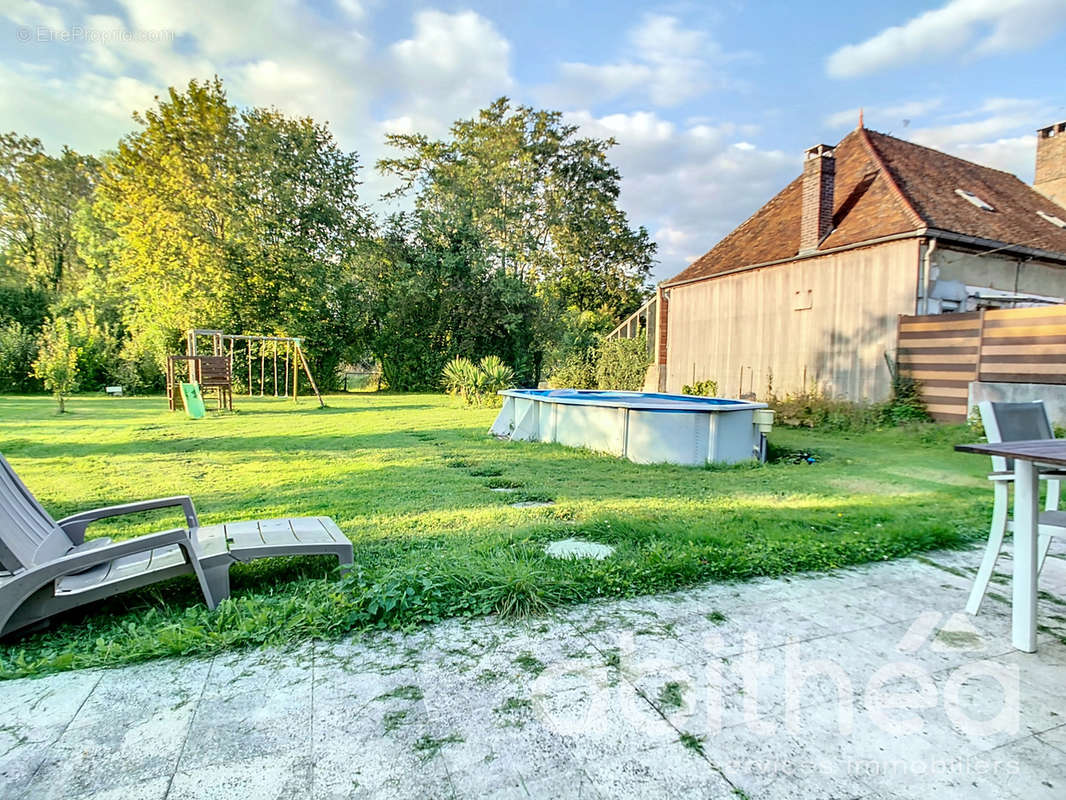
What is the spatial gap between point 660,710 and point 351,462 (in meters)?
5.23

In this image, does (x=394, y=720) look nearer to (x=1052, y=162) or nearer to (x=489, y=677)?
(x=489, y=677)

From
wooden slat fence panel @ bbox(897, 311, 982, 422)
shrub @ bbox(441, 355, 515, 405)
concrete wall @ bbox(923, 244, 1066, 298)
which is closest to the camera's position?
wooden slat fence panel @ bbox(897, 311, 982, 422)

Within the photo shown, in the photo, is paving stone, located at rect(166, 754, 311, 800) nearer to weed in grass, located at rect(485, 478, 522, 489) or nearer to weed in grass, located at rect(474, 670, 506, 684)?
weed in grass, located at rect(474, 670, 506, 684)

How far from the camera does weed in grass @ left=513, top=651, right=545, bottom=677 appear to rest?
198cm

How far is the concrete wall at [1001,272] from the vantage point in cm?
978

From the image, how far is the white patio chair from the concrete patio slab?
0.24 m

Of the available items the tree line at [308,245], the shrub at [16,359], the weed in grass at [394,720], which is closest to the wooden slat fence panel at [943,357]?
the tree line at [308,245]

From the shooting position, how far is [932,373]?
30.6 ft

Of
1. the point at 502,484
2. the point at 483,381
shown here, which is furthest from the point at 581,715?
the point at 483,381

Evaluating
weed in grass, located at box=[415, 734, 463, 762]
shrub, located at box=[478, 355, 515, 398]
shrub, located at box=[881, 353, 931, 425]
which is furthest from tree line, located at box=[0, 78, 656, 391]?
weed in grass, located at box=[415, 734, 463, 762]

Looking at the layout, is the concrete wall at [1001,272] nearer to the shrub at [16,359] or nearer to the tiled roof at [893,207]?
the tiled roof at [893,207]

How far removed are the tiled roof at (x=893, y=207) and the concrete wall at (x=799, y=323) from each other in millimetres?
423

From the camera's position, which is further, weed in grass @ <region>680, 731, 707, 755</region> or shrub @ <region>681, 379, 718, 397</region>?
shrub @ <region>681, 379, 718, 397</region>

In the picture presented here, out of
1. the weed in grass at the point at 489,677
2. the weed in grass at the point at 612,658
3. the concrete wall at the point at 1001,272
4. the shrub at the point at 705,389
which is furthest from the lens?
the shrub at the point at 705,389
